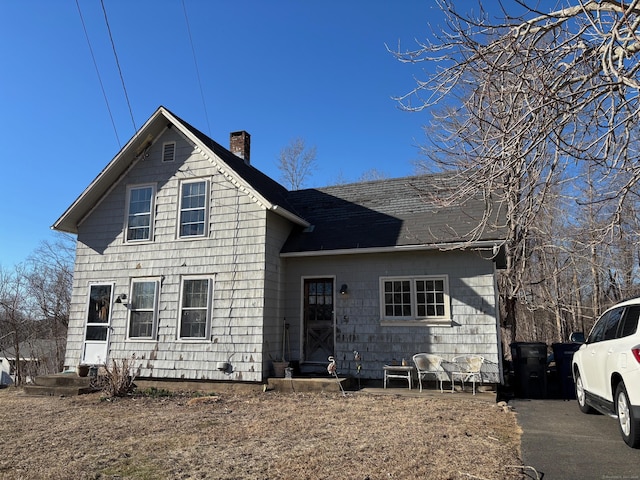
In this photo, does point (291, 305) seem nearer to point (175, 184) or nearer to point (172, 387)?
point (172, 387)

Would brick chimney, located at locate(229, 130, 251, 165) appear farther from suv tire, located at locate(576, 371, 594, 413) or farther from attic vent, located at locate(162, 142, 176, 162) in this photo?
suv tire, located at locate(576, 371, 594, 413)

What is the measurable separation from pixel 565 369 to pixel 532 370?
0.65 meters

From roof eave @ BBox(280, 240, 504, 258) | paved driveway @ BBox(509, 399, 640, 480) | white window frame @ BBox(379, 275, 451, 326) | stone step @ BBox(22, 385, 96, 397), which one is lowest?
stone step @ BBox(22, 385, 96, 397)

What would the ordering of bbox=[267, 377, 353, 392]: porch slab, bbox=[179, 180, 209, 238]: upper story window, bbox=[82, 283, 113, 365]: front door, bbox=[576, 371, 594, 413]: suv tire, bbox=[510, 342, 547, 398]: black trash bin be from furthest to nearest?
bbox=[82, 283, 113, 365]: front door < bbox=[179, 180, 209, 238]: upper story window < bbox=[267, 377, 353, 392]: porch slab < bbox=[510, 342, 547, 398]: black trash bin < bbox=[576, 371, 594, 413]: suv tire

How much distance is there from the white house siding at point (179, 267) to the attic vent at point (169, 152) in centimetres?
13

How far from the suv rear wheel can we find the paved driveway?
0.41 feet

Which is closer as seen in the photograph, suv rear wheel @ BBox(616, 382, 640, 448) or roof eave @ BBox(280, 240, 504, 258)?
suv rear wheel @ BBox(616, 382, 640, 448)

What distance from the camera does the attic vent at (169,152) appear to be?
11.9 m

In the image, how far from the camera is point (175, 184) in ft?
38.6

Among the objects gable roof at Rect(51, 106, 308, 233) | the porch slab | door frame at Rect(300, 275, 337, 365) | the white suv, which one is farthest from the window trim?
the white suv

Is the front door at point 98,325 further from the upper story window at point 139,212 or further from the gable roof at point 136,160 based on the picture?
the gable roof at point 136,160

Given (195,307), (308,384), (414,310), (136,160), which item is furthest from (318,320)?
(136,160)

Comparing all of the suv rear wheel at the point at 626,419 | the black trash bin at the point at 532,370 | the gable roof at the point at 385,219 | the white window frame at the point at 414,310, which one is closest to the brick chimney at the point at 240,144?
the gable roof at the point at 385,219

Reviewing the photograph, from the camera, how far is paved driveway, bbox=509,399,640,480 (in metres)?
4.33
